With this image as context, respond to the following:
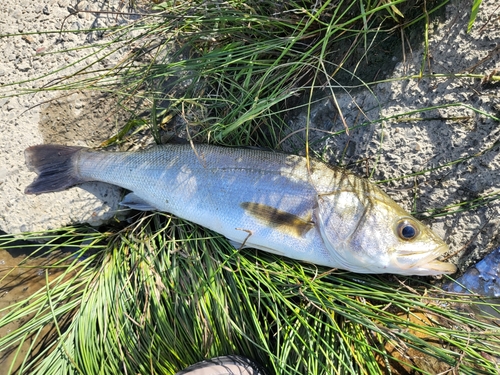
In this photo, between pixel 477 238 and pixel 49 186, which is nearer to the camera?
pixel 477 238

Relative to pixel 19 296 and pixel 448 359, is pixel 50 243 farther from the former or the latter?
pixel 448 359

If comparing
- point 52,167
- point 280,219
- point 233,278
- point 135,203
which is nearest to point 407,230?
point 280,219

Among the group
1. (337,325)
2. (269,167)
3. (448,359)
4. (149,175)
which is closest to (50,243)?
(149,175)

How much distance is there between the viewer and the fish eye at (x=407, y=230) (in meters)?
2.23

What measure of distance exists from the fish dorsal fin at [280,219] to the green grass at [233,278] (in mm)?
322

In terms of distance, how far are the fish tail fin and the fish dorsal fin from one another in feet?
4.56

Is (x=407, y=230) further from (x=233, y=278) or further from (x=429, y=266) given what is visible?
(x=233, y=278)

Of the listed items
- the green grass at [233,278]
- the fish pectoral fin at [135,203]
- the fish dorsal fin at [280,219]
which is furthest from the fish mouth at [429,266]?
the fish pectoral fin at [135,203]

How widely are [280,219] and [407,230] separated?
792 mm

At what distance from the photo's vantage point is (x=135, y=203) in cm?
269

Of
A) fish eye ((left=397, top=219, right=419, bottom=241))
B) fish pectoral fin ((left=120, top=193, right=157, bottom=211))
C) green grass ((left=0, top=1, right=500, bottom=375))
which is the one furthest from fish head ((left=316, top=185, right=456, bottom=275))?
fish pectoral fin ((left=120, top=193, right=157, bottom=211))

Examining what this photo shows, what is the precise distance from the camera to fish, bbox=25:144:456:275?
7.37 feet

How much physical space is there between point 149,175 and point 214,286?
36.2 inches

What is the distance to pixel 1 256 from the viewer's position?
293cm
